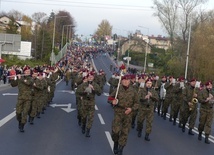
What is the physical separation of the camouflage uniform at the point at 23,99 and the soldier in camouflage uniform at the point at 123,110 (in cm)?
360

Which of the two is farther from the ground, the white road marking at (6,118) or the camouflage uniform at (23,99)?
the camouflage uniform at (23,99)

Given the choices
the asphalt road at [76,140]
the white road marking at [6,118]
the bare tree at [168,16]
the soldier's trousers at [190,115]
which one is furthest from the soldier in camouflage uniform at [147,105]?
the bare tree at [168,16]

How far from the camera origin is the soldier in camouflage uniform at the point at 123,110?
10070 millimetres

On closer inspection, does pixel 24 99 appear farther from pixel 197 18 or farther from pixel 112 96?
pixel 197 18

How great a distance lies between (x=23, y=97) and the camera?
41.9 feet

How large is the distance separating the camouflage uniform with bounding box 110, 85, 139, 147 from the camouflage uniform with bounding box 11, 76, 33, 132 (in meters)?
3.64

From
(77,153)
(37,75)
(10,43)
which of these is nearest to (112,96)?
(77,153)

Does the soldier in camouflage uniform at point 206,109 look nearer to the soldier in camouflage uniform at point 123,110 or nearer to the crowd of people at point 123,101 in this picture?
the crowd of people at point 123,101

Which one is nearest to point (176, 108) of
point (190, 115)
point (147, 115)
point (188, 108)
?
point (188, 108)

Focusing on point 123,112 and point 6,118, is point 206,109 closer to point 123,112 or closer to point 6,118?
point 123,112

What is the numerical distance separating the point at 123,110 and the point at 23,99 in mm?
3898

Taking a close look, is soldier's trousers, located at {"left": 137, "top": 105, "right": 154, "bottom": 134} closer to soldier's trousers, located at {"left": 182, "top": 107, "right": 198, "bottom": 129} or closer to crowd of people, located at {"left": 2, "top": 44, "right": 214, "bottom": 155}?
crowd of people, located at {"left": 2, "top": 44, "right": 214, "bottom": 155}

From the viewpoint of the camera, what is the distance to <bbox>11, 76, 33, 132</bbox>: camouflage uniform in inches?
500

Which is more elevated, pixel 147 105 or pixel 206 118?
pixel 147 105
